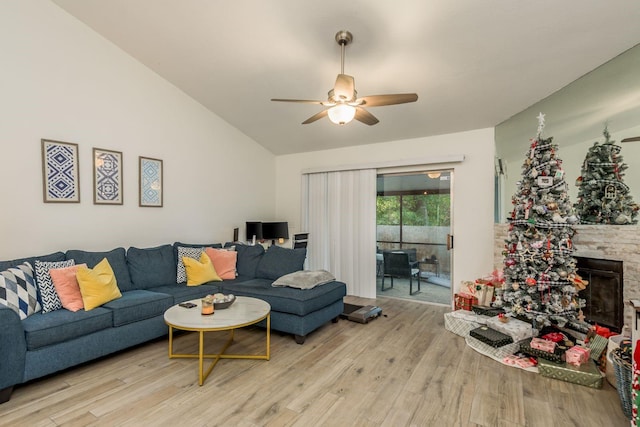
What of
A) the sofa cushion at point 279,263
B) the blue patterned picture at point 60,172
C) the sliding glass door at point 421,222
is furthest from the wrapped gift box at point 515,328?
the blue patterned picture at point 60,172

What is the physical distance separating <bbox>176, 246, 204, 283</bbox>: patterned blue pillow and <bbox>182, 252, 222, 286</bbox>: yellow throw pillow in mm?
99

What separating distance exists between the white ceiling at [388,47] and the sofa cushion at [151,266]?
2376mm

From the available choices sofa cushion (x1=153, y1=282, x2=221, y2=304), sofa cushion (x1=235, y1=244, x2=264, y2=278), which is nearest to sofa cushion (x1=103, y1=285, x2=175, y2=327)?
sofa cushion (x1=153, y1=282, x2=221, y2=304)

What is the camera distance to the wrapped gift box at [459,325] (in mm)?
3430

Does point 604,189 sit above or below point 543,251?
above

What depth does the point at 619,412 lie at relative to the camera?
2123 millimetres

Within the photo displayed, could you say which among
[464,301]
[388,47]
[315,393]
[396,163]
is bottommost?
[315,393]

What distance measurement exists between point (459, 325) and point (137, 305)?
341 cm

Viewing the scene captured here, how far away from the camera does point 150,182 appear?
4.21 m

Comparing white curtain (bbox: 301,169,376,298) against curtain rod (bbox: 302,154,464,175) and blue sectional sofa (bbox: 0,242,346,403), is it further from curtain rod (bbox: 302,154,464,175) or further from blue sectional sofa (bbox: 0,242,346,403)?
blue sectional sofa (bbox: 0,242,346,403)

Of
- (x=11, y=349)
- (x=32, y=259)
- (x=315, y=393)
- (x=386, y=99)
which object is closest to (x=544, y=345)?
(x=315, y=393)

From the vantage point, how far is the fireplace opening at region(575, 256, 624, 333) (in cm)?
316

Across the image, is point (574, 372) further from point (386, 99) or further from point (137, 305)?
point (137, 305)

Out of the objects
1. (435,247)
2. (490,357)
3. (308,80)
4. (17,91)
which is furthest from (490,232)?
(17,91)
